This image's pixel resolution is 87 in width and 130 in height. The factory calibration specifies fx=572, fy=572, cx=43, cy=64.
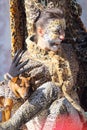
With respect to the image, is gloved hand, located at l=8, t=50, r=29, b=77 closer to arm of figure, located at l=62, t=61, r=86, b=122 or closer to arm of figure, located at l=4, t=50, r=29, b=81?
arm of figure, located at l=4, t=50, r=29, b=81

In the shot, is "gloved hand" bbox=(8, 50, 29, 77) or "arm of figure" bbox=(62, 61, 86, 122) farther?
"arm of figure" bbox=(62, 61, 86, 122)

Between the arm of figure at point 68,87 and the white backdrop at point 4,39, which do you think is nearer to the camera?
the arm of figure at point 68,87

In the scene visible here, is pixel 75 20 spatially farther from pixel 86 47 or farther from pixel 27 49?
pixel 27 49

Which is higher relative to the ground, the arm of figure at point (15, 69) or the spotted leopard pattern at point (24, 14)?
the spotted leopard pattern at point (24, 14)

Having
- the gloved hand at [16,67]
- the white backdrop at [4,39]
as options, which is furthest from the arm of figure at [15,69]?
the white backdrop at [4,39]

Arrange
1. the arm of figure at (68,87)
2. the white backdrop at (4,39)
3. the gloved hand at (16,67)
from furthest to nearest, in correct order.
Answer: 1. the white backdrop at (4,39)
2. the arm of figure at (68,87)
3. the gloved hand at (16,67)

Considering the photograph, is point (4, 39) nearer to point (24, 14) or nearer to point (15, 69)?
point (24, 14)

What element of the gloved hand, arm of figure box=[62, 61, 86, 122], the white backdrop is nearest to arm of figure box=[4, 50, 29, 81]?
the gloved hand

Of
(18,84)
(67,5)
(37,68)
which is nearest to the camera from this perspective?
(18,84)

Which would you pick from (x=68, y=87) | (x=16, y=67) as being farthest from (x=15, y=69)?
(x=68, y=87)

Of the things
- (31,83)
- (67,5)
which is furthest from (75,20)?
(31,83)

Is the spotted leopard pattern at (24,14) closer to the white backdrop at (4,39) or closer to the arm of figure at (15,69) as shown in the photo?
the arm of figure at (15,69)

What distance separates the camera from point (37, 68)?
243 centimetres

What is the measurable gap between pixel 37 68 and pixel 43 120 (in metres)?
0.24
